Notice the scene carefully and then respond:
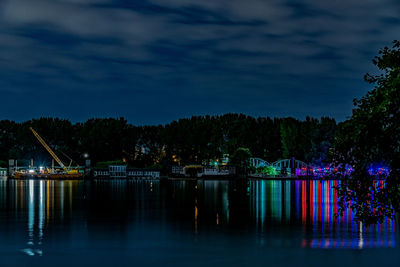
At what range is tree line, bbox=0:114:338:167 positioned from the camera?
568 feet

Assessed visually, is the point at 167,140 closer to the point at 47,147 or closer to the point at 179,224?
the point at 47,147

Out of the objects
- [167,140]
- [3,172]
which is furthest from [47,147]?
[167,140]

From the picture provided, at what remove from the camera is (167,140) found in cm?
17950

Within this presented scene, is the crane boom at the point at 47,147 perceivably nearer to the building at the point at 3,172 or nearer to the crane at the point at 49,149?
the crane at the point at 49,149

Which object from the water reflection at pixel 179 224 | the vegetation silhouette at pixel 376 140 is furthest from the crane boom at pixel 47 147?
the vegetation silhouette at pixel 376 140

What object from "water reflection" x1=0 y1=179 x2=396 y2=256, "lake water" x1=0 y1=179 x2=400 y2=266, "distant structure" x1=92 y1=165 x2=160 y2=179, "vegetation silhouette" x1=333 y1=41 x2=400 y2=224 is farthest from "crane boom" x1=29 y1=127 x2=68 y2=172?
"vegetation silhouette" x1=333 y1=41 x2=400 y2=224

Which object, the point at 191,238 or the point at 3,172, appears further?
the point at 3,172

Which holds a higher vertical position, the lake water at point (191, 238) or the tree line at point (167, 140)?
the tree line at point (167, 140)

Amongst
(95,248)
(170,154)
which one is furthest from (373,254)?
(170,154)

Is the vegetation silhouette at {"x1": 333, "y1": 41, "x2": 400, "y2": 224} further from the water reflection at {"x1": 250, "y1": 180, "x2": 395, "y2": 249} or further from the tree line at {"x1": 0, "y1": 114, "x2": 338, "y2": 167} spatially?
the tree line at {"x1": 0, "y1": 114, "x2": 338, "y2": 167}

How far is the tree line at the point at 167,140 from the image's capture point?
173 meters

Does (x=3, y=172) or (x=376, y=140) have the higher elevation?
(x=376, y=140)

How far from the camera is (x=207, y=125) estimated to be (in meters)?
182

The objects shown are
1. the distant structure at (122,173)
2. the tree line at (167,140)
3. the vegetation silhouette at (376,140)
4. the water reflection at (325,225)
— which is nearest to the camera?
the vegetation silhouette at (376,140)
